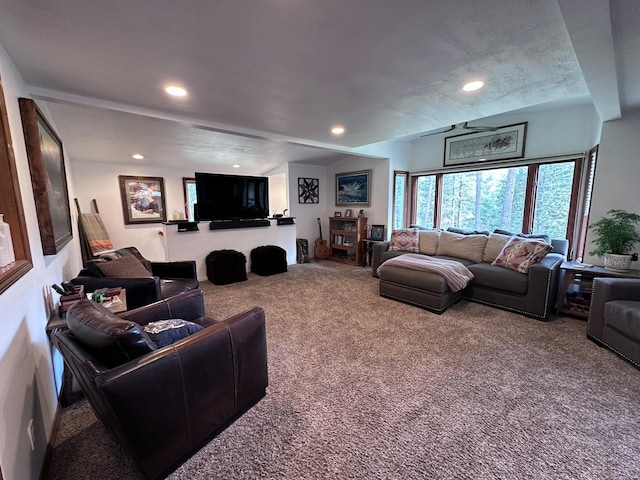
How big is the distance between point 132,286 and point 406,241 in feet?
12.2

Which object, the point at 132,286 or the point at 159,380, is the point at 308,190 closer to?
the point at 132,286

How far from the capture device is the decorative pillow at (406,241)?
14.2 feet

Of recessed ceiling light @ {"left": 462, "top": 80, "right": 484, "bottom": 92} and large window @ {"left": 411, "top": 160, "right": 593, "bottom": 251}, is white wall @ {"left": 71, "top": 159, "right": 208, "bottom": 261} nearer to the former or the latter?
recessed ceiling light @ {"left": 462, "top": 80, "right": 484, "bottom": 92}

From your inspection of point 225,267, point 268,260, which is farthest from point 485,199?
point 225,267

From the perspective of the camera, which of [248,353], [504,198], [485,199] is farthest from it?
[485,199]

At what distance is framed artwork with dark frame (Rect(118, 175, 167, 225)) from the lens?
4.93 metres

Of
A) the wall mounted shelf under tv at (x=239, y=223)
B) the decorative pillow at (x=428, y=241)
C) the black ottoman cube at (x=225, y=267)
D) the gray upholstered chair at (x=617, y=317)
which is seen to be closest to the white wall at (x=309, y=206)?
the wall mounted shelf under tv at (x=239, y=223)

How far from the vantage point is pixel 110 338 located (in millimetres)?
1093

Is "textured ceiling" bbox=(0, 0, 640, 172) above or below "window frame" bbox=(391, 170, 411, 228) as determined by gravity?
above

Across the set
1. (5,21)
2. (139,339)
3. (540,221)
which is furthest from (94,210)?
(540,221)

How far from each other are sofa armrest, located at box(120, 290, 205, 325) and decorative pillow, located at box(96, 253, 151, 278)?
0.93 meters

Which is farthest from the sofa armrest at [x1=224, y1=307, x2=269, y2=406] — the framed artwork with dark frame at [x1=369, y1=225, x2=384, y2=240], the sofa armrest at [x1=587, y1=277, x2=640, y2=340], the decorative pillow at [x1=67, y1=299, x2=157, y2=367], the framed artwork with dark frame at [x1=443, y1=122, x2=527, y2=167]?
the framed artwork with dark frame at [x1=443, y1=122, x2=527, y2=167]

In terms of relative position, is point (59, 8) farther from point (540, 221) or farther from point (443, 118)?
point (540, 221)

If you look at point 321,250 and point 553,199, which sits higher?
point 553,199
